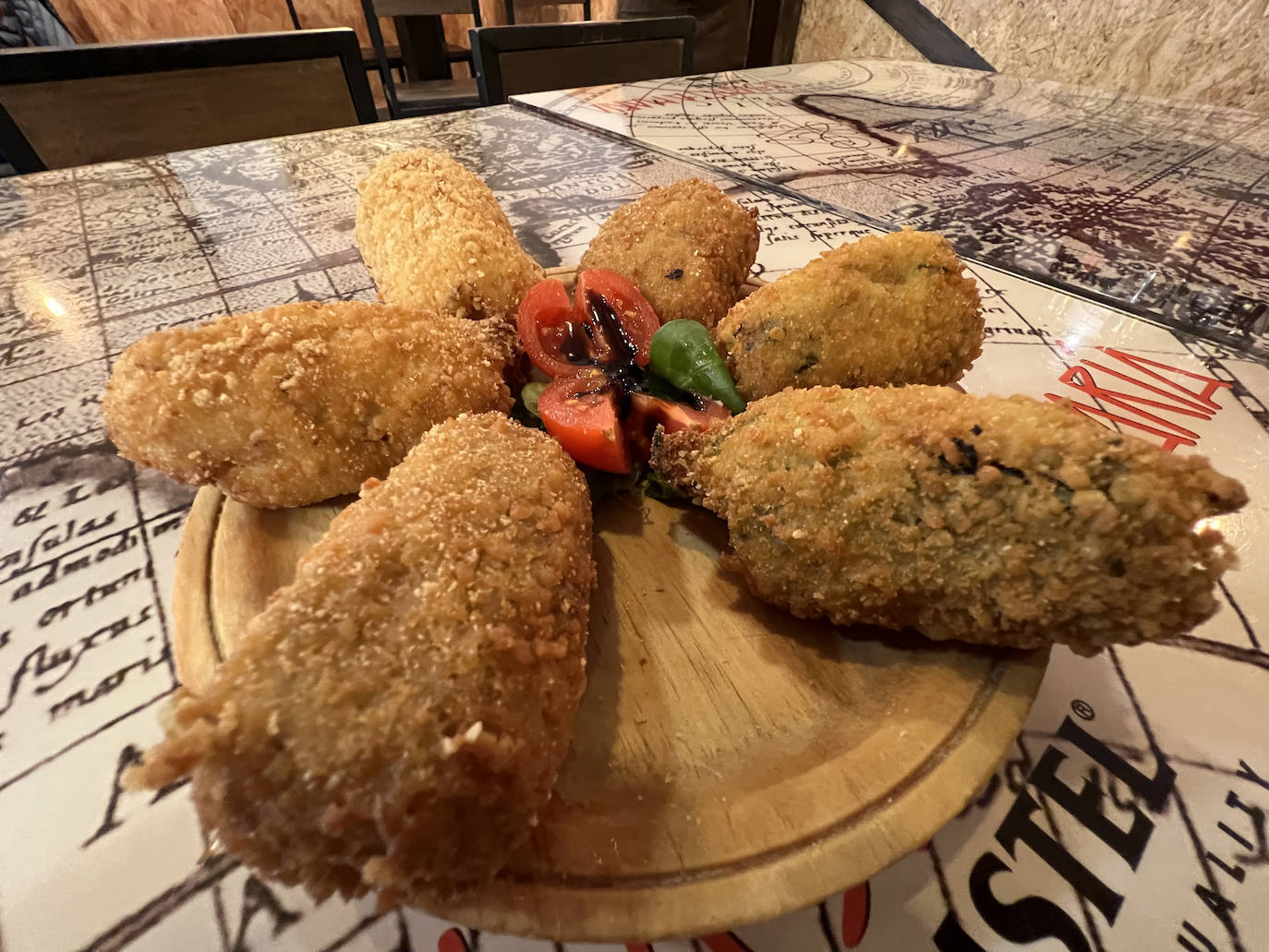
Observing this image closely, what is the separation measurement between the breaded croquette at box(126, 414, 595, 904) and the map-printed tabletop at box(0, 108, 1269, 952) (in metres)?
0.27

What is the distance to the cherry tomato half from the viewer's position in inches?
73.3

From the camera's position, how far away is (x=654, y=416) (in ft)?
5.56

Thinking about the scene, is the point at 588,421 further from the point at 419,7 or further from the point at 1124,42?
the point at 1124,42

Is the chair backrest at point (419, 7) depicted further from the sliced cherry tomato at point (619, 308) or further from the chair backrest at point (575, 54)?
the sliced cherry tomato at point (619, 308)

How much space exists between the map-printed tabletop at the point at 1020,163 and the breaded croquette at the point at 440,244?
198 centimetres

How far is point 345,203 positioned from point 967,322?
301cm

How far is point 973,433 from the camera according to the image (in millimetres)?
1198

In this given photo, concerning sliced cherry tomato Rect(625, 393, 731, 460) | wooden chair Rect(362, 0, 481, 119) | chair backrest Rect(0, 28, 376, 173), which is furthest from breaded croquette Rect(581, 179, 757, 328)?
wooden chair Rect(362, 0, 481, 119)

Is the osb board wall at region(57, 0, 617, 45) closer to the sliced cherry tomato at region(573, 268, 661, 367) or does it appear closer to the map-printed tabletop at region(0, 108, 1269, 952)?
the sliced cherry tomato at region(573, 268, 661, 367)

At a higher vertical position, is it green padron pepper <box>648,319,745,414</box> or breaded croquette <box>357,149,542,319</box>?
breaded croquette <box>357,149,542,319</box>

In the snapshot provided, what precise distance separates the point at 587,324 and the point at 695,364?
0.38 m

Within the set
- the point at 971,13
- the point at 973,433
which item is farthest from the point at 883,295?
the point at 971,13

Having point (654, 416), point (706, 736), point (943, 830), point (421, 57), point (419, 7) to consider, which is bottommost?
point (421, 57)

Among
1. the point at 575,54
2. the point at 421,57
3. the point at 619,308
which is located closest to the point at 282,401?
the point at 619,308
